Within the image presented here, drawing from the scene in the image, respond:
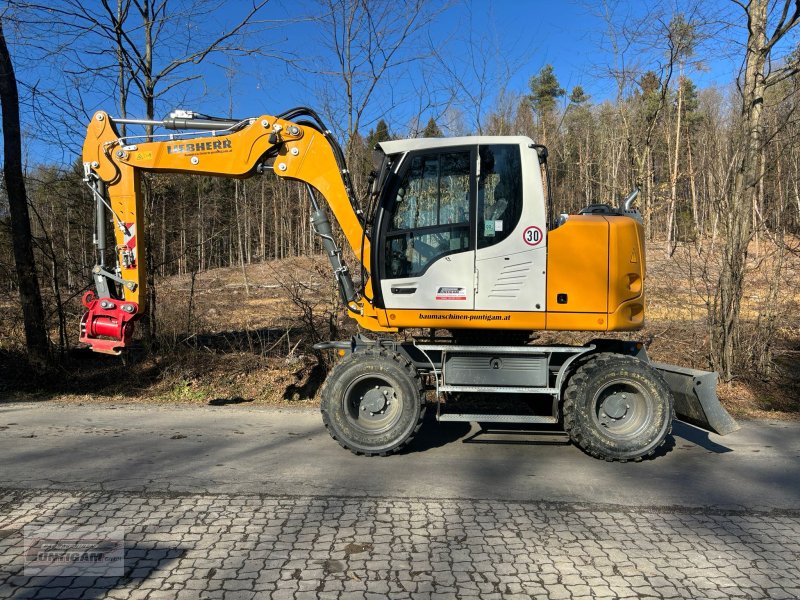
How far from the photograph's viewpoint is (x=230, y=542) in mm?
3488

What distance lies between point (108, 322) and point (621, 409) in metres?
5.75

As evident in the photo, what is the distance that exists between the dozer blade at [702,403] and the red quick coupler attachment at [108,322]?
609 centimetres

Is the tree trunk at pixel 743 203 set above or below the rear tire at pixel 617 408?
above

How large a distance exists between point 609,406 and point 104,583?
4.59 m

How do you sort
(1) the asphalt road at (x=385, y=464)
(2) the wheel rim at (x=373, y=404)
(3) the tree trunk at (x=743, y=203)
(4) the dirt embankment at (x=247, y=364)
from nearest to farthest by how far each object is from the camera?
(1) the asphalt road at (x=385, y=464) < (2) the wheel rim at (x=373, y=404) < (3) the tree trunk at (x=743, y=203) < (4) the dirt embankment at (x=247, y=364)

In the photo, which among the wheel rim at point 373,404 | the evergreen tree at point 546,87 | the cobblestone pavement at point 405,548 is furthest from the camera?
the evergreen tree at point 546,87

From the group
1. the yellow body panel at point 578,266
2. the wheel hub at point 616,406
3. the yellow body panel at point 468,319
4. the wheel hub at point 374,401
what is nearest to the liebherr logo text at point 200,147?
the yellow body panel at point 468,319

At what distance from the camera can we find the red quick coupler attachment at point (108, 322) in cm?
610

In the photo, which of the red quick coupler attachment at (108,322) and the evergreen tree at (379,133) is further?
the evergreen tree at (379,133)

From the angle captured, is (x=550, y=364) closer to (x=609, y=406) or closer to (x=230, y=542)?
(x=609, y=406)

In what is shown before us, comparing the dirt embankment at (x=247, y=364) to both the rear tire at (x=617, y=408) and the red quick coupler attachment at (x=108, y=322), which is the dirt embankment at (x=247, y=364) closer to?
the red quick coupler attachment at (x=108, y=322)

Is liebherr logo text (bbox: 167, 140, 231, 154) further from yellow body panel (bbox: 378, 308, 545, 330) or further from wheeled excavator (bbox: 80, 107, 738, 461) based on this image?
yellow body panel (bbox: 378, 308, 545, 330)

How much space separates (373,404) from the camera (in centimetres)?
553

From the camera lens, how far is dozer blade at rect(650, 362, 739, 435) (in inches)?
207
